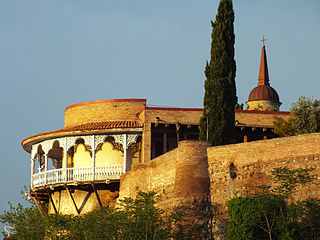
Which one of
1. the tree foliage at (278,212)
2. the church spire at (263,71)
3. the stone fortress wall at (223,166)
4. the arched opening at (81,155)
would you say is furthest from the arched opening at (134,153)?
the church spire at (263,71)

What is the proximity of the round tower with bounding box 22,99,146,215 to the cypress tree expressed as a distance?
5.34 meters

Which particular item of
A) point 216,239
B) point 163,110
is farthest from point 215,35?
point 216,239

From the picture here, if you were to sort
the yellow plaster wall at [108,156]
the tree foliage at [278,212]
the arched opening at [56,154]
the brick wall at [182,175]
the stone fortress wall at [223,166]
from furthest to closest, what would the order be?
the arched opening at [56,154] → the yellow plaster wall at [108,156] → the brick wall at [182,175] → the stone fortress wall at [223,166] → the tree foliage at [278,212]

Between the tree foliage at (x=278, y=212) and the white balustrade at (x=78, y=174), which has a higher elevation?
the white balustrade at (x=78, y=174)

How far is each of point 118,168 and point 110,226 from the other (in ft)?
30.2

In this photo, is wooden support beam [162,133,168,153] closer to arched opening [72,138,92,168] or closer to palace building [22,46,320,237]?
palace building [22,46,320,237]

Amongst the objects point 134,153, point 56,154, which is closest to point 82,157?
point 134,153

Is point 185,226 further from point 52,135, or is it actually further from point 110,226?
point 52,135

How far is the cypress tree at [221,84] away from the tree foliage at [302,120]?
3.96 meters

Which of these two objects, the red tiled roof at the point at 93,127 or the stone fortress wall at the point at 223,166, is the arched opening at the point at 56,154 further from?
the stone fortress wall at the point at 223,166

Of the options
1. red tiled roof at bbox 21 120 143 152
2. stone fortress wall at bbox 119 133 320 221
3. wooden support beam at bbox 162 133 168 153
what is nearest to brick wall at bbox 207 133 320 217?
stone fortress wall at bbox 119 133 320 221

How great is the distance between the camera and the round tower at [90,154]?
129 ft

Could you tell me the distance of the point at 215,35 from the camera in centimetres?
3675

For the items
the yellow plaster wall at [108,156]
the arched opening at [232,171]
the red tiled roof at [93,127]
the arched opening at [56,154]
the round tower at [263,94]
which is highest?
the round tower at [263,94]
